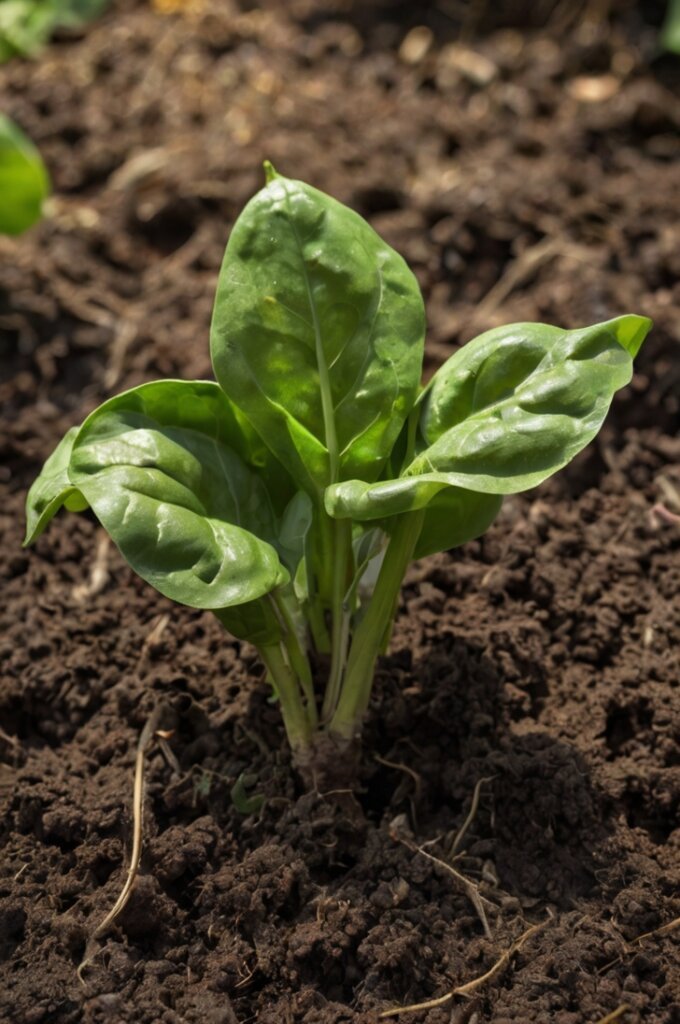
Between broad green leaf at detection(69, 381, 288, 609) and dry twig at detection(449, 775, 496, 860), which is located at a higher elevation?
broad green leaf at detection(69, 381, 288, 609)

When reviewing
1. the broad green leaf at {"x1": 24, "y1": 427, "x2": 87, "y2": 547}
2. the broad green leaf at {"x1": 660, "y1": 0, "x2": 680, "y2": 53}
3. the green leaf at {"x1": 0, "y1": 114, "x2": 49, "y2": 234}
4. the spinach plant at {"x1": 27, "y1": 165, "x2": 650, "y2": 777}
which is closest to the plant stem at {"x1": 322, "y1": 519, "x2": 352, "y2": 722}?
the spinach plant at {"x1": 27, "y1": 165, "x2": 650, "y2": 777}

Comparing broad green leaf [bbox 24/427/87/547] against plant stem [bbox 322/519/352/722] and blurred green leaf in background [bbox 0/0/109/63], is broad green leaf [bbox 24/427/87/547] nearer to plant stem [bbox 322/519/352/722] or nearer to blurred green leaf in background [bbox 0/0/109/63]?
plant stem [bbox 322/519/352/722]

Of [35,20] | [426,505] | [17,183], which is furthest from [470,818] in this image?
[35,20]

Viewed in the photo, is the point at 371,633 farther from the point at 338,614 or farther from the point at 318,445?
the point at 318,445

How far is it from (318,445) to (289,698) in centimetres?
43

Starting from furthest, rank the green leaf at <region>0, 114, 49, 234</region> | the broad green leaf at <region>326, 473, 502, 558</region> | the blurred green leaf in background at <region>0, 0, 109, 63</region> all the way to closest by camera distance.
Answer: the blurred green leaf in background at <region>0, 0, 109, 63</region>
the green leaf at <region>0, 114, 49, 234</region>
the broad green leaf at <region>326, 473, 502, 558</region>

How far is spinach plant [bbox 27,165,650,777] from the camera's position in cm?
172

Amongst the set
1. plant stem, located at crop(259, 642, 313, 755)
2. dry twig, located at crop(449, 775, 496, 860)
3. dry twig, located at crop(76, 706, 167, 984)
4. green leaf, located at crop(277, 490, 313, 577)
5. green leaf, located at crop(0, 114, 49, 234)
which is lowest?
dry twig, located at crop(449, 775, 496, 860)

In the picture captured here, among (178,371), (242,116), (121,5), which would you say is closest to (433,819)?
(178,371)

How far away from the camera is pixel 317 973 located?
1820mm

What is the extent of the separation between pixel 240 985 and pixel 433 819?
43 cm

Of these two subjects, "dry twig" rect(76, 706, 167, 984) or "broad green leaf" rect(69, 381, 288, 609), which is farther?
"dry twig" rect(76, 706, 167, 984)

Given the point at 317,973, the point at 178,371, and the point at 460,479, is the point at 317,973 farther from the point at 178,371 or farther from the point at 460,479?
the point at 178,371

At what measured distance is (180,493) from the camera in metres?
1.80
